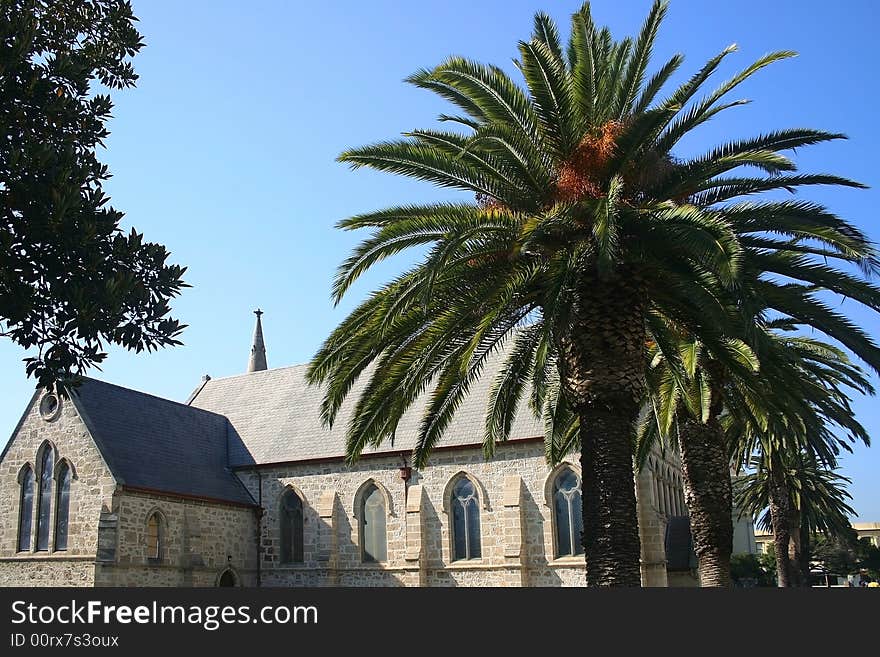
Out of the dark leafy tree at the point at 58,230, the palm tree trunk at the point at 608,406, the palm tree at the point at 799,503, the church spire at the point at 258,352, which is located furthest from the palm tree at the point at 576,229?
the church spire at the point at 258,352

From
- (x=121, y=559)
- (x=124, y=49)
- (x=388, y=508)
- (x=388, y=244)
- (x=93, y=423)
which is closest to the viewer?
(x=124, y=49)

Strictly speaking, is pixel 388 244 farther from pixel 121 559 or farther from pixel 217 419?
pixel 217 419

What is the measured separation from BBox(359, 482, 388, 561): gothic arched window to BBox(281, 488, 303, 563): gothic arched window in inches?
95.6

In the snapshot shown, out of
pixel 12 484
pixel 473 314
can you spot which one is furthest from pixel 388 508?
pixel 473 314

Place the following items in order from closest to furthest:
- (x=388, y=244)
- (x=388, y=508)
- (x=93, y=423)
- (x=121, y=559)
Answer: (x=388, y=244) < (x=121, y=559) < (x=93, y=423) < (x=388, y=508)

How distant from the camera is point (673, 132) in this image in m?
14.1

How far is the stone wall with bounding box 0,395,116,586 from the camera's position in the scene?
26.9m

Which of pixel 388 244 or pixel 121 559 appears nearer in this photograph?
pixel 388 244

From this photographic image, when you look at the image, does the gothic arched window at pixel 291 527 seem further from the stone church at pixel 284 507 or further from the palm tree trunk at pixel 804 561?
the palm tree trunk at pixel 804 561

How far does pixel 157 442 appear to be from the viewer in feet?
99.6

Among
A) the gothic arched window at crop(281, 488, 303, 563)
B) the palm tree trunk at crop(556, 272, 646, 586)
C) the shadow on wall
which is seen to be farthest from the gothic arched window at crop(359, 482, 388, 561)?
the palm tree trunk at crop(556, 272, 646, 586)

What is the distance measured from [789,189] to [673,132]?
209 centimetres

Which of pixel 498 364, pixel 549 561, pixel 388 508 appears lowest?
pixel 549 561

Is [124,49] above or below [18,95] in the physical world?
above
